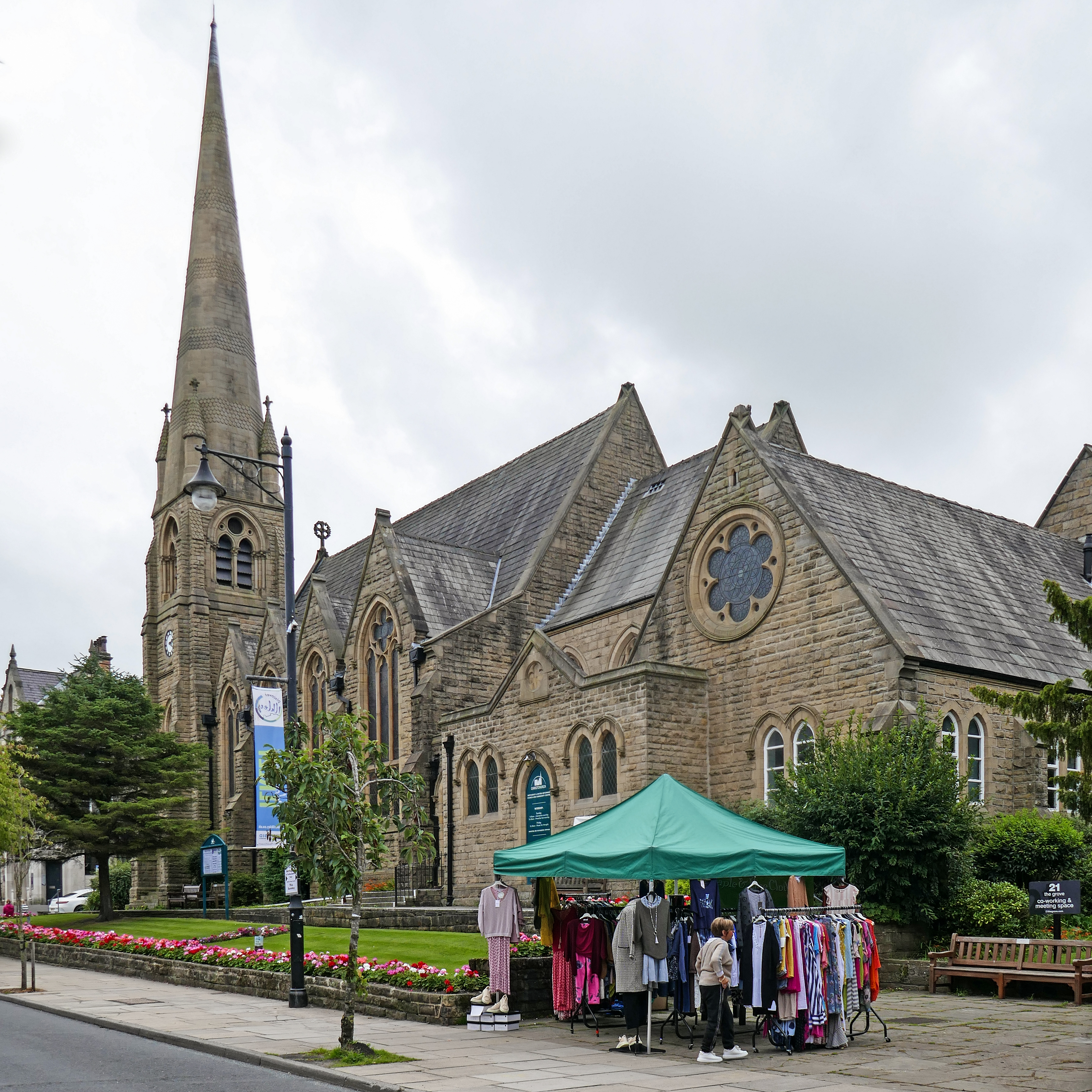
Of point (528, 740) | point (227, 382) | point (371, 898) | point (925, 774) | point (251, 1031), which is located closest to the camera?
point (251, 1031)

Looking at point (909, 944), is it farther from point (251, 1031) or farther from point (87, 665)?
point (87, 665)

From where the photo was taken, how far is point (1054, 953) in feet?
54.9

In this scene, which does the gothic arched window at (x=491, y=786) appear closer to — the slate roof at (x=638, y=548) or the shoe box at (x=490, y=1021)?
the slate roof at (x=638, y=548)

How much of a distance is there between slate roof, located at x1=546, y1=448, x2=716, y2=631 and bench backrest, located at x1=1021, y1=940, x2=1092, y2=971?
1457cm

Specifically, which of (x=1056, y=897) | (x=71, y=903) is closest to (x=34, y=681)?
(x=71, y=903)

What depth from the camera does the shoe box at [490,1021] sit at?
1499 cm

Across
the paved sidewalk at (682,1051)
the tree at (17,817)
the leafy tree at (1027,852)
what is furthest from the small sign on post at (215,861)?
the leafy tree at (1027,852)

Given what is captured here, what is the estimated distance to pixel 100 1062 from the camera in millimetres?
12883

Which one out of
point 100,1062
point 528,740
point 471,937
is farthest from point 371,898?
→ point 100,1062

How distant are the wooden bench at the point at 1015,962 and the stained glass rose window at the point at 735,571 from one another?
8.54 meters

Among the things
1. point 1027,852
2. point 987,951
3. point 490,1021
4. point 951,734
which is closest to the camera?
point 490,1021

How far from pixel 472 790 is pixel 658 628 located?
7334 millimetres

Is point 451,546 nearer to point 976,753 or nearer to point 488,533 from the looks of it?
point 488,533

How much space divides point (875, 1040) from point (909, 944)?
6.12 m
